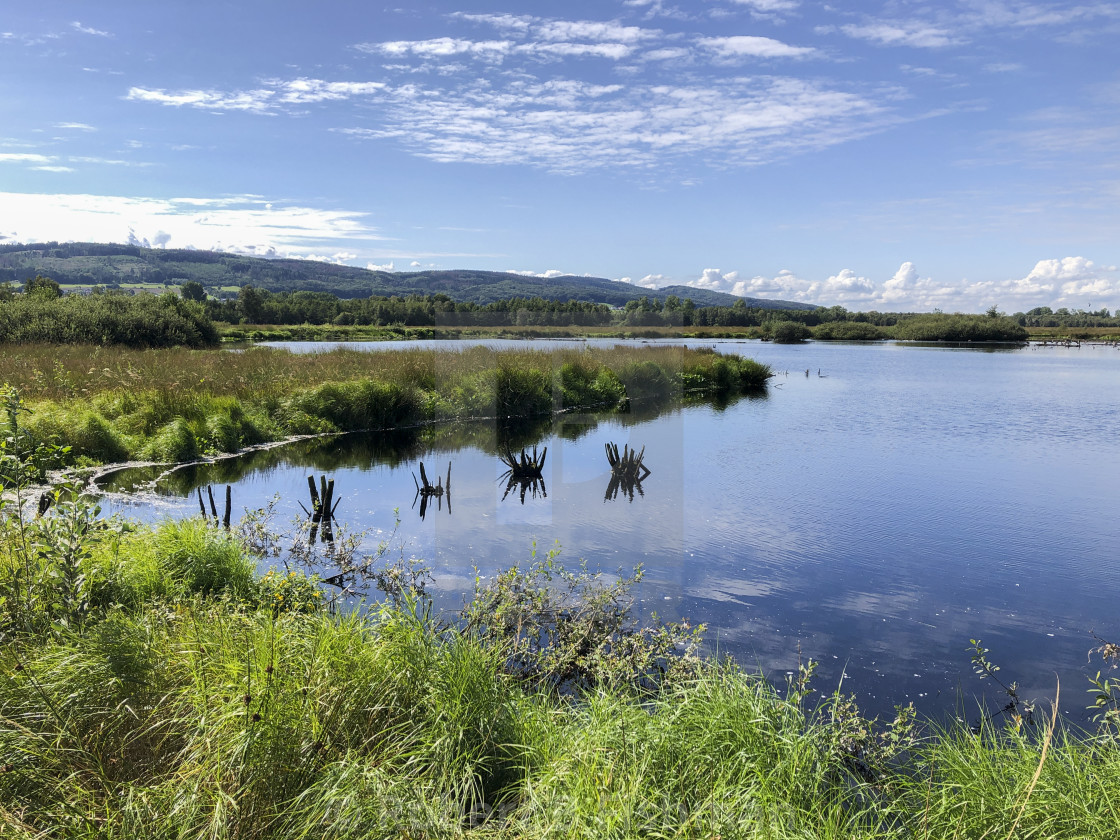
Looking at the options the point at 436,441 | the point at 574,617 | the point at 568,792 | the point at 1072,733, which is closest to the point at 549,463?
the point at 436,441

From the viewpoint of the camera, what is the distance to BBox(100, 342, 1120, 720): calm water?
7.61 metres

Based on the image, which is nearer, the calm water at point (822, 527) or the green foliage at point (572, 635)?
the green foliage at point (572, 635)

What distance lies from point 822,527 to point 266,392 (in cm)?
1774

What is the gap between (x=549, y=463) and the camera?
1766 cm

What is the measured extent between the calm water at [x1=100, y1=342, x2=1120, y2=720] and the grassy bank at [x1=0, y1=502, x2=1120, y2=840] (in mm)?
2074

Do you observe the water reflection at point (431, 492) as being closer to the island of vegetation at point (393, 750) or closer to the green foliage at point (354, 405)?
the island of vegetation at point (393, 750)

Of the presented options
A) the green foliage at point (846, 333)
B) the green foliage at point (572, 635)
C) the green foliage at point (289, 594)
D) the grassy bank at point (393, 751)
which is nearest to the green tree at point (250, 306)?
the green foliage at point (289, 594)

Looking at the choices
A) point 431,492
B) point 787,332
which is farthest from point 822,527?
point 787,332

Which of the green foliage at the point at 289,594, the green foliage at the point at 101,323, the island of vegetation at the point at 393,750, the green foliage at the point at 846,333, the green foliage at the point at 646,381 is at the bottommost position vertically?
the green foliage at the point at 289,594

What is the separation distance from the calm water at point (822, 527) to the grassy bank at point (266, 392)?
214cm

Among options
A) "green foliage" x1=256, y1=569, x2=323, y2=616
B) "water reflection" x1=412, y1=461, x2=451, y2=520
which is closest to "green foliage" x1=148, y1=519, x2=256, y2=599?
"green foliage" x1=256, y1=569, x2=323, y2=616

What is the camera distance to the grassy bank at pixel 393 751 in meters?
3.41

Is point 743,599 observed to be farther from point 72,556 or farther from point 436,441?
point 436,441

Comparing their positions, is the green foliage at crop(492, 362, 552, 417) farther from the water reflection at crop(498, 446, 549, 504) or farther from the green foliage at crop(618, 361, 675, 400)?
the water reflection at crop(498, 446, 549, 504)
